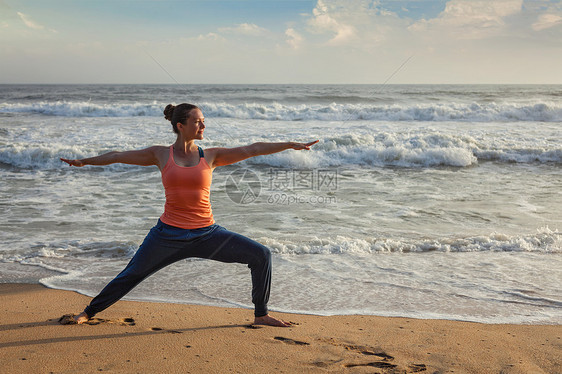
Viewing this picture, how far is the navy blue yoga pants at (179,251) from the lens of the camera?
3145 millimetres

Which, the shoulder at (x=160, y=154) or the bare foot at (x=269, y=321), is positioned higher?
the shoulder at (x=160, y=154)

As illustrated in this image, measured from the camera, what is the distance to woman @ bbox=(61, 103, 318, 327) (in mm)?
3096

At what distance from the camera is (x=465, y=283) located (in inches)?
185

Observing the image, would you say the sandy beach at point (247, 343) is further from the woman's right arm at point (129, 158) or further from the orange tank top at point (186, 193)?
the woman's right arm at point (129, 158)

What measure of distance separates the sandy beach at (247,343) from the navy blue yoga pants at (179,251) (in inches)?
14.3

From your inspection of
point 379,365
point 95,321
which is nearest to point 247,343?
point 379,365

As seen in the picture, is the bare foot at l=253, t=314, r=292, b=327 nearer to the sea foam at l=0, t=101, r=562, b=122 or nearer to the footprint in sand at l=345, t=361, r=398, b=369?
the footprint in sand at l=345, t=361, r=398, b=369

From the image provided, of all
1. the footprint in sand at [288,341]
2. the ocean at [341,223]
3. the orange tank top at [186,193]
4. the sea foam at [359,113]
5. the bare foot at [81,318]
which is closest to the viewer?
the orange tank top at [186,193]

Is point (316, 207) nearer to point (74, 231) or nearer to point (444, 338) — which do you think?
point (74, 231)

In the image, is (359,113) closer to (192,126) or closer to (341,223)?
(341,223)

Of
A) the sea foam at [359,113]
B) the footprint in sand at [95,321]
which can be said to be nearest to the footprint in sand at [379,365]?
the footprint in sand at [95,321]

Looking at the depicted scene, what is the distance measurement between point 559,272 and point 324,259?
2470 millimetres

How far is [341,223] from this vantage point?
6984mm

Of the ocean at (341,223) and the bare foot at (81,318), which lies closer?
the bare foot at (81,318)
